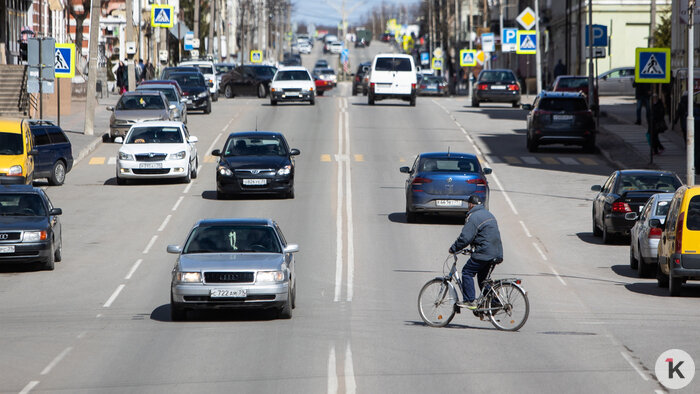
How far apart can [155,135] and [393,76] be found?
24.4 metres

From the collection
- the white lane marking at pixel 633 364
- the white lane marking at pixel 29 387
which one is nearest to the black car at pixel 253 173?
the white lane marking at pixel 633 364

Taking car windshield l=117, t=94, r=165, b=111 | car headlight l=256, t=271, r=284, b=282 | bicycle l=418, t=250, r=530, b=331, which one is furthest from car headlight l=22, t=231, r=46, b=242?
car windshield l=117, t=94, r=165, b=111

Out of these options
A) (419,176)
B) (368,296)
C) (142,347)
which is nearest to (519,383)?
(142,347)

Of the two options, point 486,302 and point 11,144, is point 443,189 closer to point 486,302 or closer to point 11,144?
point 11,144

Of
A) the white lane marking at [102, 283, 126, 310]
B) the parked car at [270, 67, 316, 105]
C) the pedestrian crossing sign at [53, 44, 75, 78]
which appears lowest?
the white lane marking at [102, 283, 126, 310]

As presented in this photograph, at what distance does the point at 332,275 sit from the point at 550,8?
2836 inches

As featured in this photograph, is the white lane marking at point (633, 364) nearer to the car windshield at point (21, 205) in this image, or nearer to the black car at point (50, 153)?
the car windshield at point (21, 205)

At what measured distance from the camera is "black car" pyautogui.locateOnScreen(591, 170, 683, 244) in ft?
82.4

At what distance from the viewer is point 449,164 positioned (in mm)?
28266

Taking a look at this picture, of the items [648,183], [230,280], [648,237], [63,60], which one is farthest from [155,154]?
[230,280]

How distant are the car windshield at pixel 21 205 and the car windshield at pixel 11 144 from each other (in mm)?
8471

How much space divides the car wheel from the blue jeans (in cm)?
2023

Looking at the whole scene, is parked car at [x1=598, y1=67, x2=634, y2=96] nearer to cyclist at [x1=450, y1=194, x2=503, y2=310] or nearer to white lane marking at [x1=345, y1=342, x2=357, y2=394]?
cyclist at [x1=450, y1=194, x2=503, y2=310]

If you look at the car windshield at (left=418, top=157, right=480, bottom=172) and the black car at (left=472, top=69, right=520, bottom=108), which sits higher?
the black car at (left=472, top=69, right=520, bottom=108)
